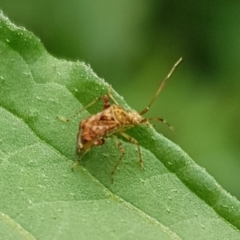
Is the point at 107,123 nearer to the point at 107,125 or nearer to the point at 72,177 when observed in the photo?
the point at 107,125

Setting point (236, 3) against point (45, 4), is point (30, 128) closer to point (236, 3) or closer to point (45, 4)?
point (45, 4)

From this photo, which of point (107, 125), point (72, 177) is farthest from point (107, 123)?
point (72, 177)

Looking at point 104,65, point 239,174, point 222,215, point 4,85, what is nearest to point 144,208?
point 222,215

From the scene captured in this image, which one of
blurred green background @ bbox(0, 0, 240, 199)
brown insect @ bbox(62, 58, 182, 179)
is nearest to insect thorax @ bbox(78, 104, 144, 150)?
brown insect @ bbox(62, 58, 182, 179)

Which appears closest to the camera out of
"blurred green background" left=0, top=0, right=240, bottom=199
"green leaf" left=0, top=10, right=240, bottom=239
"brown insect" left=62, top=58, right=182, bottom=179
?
"green leaf" left=0, top=10, right=240, bottom=239

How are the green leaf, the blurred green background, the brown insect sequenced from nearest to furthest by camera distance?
the green leaf, the brown insect, the blurred green background

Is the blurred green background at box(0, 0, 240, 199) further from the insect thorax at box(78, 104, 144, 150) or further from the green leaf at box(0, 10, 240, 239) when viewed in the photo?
the green leaf at box(0, 10, 240, 239)
